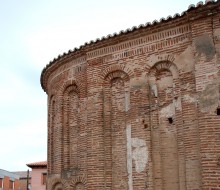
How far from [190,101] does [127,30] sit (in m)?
2.75

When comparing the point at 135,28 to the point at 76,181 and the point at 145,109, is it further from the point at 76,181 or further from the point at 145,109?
the point at 76,181

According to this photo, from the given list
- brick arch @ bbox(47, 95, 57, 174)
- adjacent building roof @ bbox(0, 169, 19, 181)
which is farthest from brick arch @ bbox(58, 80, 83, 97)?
adjacent building roof @ bbox(0, 169, 19, 181)

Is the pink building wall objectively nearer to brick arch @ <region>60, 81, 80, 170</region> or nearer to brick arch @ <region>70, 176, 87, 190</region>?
brick arch @ <region>60, 81, 80, 170</region>

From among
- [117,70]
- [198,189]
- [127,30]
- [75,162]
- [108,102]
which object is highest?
[127,30]

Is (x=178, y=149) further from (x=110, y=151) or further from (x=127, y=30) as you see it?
(x=127, y=30)

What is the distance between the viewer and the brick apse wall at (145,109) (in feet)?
30.5

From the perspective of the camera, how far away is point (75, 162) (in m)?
12.0

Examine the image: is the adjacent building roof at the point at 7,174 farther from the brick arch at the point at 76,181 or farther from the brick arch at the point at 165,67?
the brick arch at the point at 165,67

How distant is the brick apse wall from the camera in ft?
30.5

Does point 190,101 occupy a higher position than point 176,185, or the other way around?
point 190,101

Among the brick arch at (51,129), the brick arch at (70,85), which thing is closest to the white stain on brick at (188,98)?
the brick arch at (70,85)

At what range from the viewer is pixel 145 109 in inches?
412

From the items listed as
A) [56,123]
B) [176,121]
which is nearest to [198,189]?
[176,121]

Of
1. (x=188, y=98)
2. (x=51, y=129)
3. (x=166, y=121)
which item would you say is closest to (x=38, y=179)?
(x=51, y=129)
